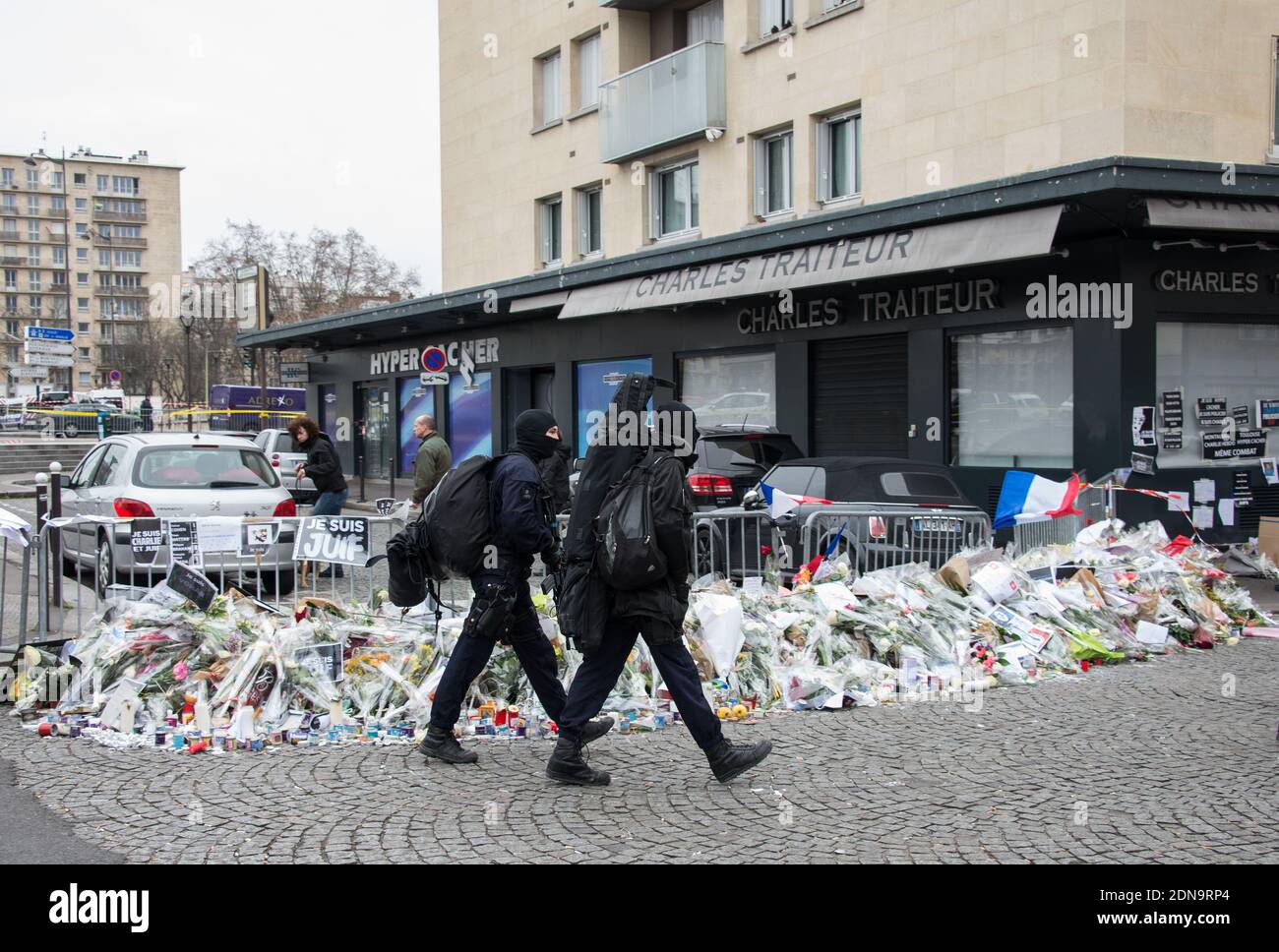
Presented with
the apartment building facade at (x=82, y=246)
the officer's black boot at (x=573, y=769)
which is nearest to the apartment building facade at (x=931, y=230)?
the officer's black boot at (x=573, y=769)

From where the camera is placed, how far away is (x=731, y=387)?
69.3 feet

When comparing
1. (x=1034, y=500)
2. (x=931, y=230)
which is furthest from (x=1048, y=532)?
(x=931, y=230)

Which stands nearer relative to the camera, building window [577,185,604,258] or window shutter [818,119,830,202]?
window shutter [818,119,830,202]

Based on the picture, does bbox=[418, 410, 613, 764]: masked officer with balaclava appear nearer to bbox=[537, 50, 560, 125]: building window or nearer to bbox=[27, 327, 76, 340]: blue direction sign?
bbox=[537, 50, 560, 125]: building window

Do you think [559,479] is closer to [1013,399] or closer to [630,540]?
[1013,399]

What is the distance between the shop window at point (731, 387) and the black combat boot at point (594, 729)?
1402 cm

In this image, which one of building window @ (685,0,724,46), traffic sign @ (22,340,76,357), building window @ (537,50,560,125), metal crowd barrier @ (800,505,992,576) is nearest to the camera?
metal crowd barrier @ (800,505,992,576)

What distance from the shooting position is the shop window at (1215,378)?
15062 mm

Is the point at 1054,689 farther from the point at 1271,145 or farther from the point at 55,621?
the point at 1271,145

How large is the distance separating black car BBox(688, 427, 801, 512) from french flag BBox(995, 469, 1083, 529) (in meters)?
2.79

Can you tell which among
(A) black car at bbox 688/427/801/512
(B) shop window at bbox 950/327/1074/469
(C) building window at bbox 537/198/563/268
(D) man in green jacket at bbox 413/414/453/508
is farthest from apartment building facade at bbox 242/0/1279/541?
(D) man in green jacket at bbox 413/414/453/508

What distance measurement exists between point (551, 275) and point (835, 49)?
23.5 feet

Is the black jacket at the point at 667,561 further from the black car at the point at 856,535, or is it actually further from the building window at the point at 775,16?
the building window at the point at 775,16

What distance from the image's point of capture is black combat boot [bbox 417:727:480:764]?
5.90 meters
